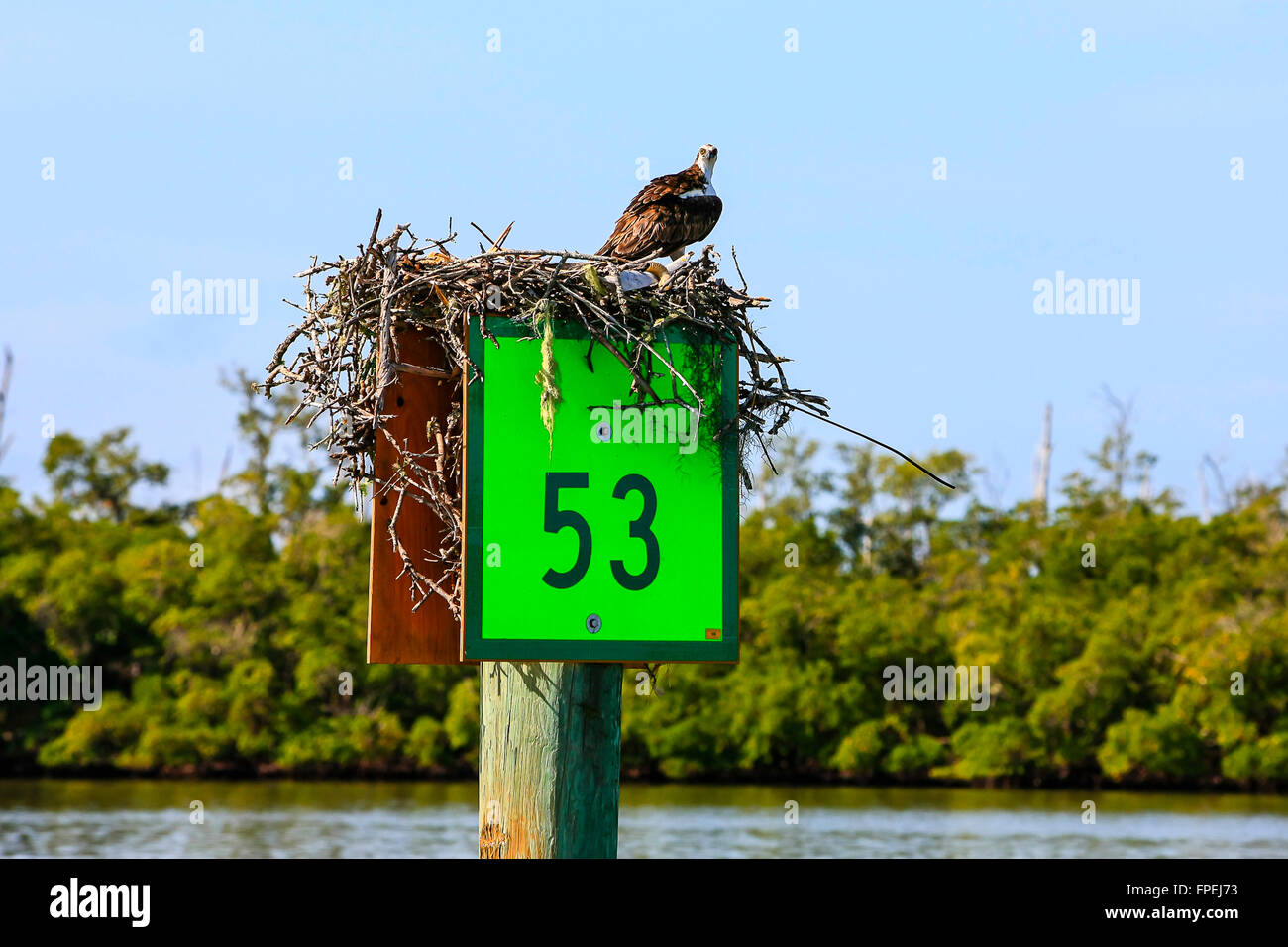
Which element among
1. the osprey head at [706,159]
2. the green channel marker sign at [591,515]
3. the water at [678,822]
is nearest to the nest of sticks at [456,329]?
the green channel marker sign at [591,515]

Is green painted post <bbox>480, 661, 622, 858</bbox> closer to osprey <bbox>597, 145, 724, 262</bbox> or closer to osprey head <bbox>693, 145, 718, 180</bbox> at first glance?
osprey <bbox>597, 145, 724, 262</bbox>

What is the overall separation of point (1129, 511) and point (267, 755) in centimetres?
2728

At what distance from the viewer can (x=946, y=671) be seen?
4531 centimetres

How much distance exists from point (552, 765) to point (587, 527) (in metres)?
0.73

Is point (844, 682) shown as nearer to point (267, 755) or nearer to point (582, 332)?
point (267, 755)

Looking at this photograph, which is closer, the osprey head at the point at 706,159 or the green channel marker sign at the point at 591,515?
the green channel marker sign at the point at 591,515

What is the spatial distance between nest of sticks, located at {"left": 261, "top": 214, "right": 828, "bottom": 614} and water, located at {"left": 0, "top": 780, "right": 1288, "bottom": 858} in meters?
22.4

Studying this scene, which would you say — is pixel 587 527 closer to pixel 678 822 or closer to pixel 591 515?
pixel 591 515

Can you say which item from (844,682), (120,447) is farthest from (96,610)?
(844,682)

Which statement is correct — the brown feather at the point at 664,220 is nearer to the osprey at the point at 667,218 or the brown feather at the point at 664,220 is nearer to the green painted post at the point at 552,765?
the osprey at the point at 667,218

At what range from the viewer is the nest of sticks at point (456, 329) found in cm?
499

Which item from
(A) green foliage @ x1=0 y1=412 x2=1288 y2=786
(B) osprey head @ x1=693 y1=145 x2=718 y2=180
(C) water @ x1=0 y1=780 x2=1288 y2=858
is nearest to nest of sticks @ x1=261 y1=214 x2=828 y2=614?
(B) osprey head @ x1=693 y1=145 x2=718 y2=180

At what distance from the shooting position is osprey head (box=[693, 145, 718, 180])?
→ 6.89 metres

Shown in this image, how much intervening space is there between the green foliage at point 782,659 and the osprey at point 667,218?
36.8 m
